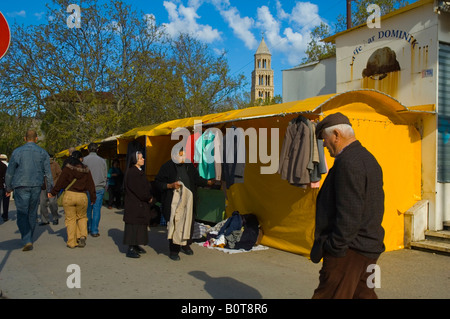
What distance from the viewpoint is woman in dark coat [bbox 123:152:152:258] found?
646 cm

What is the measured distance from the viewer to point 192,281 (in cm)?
525

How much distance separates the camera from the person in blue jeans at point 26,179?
664 cm

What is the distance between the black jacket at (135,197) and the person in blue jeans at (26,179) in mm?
1612

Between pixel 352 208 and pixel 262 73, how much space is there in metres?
98.6

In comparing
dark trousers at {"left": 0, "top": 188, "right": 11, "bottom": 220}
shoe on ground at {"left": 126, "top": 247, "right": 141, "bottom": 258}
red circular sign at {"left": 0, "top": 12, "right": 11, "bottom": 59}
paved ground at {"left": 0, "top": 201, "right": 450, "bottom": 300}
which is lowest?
paved ground at {"left": 0, "top": 201, "right": 450, "bottom": 300}

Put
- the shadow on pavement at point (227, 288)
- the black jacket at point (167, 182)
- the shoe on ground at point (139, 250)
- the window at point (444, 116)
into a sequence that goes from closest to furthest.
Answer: the shadow on pavement at point (227, 288), the black jacket at point (167, 182), the shoe on ground at point (139, 250), the window at point (444, 116)

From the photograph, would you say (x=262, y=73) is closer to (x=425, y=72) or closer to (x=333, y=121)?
(x=425, y=72)

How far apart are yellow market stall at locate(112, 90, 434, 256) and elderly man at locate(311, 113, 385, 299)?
3.39m

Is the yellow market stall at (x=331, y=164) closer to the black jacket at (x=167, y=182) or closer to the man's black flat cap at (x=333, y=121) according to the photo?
the black jacket at (x=167, y=182)

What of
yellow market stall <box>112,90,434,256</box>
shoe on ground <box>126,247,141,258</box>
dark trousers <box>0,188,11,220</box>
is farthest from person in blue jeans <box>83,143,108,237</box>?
dark trousers <box>0,188,11,220</box>

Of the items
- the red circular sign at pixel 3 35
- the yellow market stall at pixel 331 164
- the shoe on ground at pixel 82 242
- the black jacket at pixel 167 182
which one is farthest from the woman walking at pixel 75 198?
the red circular sign at pixel 3 35

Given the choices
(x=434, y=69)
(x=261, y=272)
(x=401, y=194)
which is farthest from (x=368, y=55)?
(x=261, y=272)

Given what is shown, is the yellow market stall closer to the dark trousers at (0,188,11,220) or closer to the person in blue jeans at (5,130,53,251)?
the person in blue jeans at (5,130,53,251)
